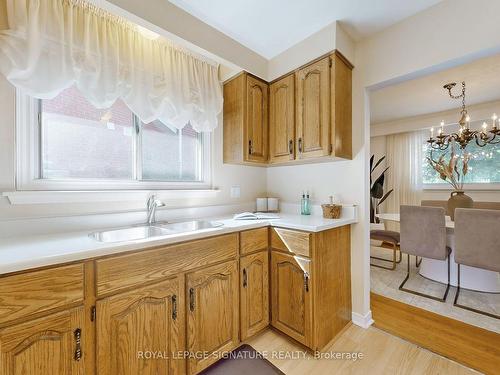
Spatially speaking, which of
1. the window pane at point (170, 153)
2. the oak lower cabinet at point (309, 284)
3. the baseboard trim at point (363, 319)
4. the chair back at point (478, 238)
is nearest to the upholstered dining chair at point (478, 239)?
the chair back at point (478, 238)

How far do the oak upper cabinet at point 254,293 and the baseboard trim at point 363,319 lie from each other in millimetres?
750

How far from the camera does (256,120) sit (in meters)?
2.04

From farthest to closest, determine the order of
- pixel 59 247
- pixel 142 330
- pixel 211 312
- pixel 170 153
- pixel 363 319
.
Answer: pixel 170 153
pixel 363 319
pixel 211 312
pixel 142 330
pixel 59 247

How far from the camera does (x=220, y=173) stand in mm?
2102

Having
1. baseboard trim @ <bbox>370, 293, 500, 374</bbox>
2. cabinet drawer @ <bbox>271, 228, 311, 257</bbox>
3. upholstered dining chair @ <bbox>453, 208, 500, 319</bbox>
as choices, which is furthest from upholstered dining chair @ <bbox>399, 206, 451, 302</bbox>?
cabinet drawer @ <bbox>271, 228, 311, 257</bbox>

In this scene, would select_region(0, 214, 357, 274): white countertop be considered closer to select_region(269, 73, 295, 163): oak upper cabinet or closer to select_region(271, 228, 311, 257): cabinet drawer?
select_region(271, 228, 311, 257): cabinet drawer

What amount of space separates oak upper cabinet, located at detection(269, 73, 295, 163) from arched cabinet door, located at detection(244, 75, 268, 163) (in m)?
0.06

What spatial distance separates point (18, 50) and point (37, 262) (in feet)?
3.56

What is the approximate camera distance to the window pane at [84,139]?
1323mm

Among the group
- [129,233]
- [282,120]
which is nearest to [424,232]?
[282,120]

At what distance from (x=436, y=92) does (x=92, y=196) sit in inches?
158

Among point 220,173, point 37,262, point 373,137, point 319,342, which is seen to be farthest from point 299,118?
point 373,137

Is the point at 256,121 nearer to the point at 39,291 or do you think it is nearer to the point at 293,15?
the point at 293,15

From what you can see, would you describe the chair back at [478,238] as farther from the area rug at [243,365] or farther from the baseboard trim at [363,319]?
the area rug at [243,365]
